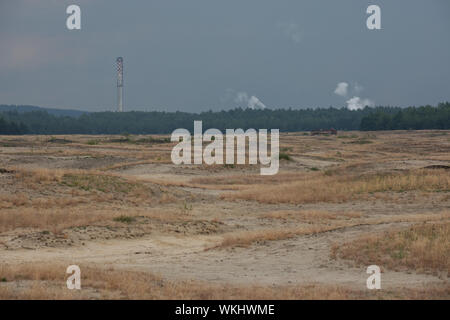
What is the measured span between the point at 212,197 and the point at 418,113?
479ft

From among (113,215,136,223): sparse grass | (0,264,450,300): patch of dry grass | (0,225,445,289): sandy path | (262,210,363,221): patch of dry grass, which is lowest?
(262,210,363,221): patch of dry grass

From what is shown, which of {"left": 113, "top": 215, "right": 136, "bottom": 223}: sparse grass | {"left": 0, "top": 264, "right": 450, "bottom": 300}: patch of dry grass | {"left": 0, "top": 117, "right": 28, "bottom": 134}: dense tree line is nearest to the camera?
{"left": 0, "top": 264, "right": 450, "bottom": 300}: patch of dry grass

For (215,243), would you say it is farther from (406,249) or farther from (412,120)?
(412,120)

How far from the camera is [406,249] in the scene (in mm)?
18734

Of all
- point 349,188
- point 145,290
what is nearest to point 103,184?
point 349,188

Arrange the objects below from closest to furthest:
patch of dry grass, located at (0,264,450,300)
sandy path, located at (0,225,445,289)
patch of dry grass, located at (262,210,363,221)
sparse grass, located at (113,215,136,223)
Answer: patch of dry grass, located at (0,264,450,300)
sandy path, located at (0,225,445,289)
sparse grass, located at (113,215,136,223)
patch of dry grass, located at (262,210,363,221)

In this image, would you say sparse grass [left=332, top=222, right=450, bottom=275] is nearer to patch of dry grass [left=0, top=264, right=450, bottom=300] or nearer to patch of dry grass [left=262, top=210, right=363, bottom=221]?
patch of dry grass [left=0, top=264, right=450, bottom=300]

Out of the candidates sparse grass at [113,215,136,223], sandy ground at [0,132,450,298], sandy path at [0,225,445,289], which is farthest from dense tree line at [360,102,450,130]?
sandy path at [0,225,445,289]

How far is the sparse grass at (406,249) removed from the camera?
17297 mm

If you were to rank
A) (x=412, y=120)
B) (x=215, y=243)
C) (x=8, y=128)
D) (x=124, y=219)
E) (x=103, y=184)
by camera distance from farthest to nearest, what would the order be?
(x=8, y=128), (x=412, y=120), (x=103, y=184), (x=124, y=219), (x=215, y=243)

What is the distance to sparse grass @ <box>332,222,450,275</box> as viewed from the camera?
1730 centimetres

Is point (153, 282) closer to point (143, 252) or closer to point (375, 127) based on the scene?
point (143, 252)

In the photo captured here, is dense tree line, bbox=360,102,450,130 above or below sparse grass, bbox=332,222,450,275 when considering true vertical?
above

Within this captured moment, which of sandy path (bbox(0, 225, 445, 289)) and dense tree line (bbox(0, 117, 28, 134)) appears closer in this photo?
sandy path (bbox(0, 225, 445, 289))
